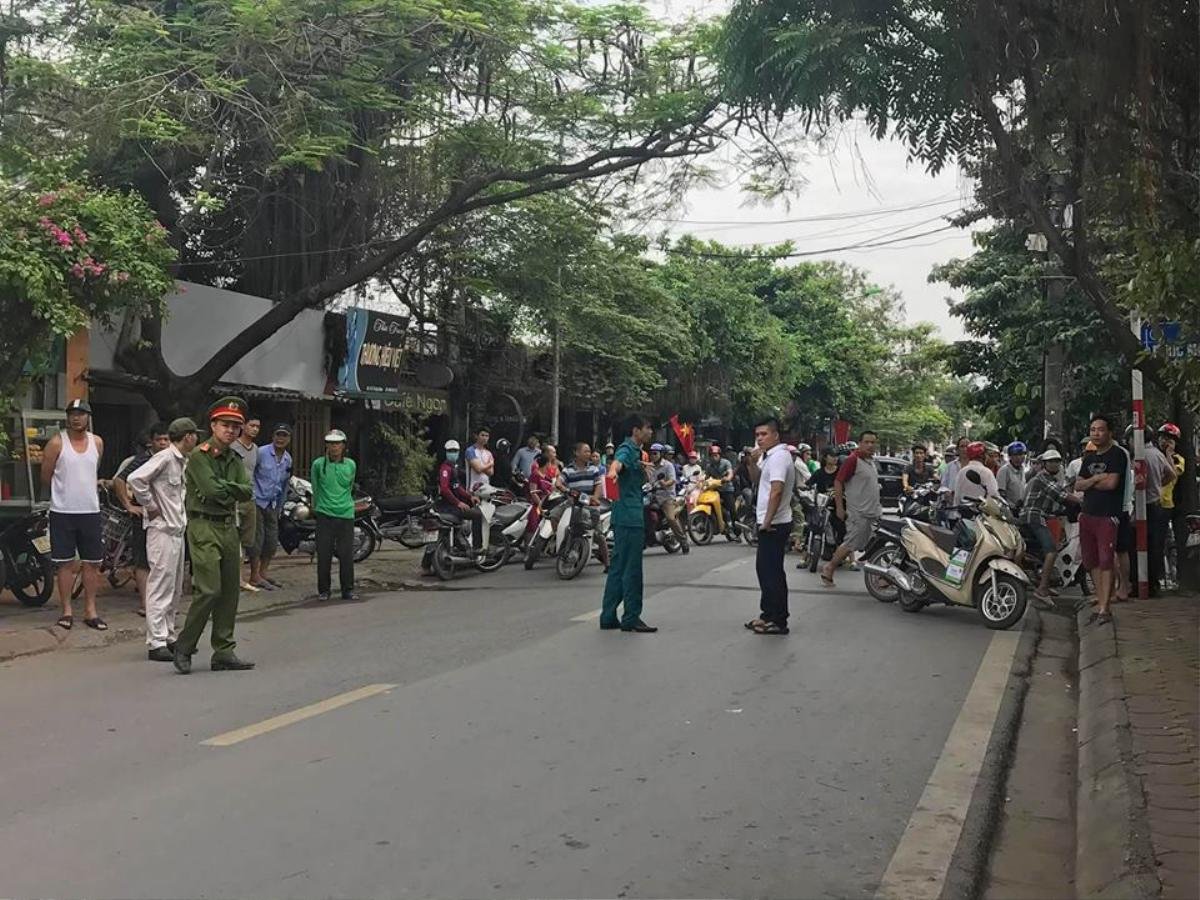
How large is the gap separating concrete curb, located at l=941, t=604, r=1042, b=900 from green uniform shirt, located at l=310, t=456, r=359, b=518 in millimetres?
6585

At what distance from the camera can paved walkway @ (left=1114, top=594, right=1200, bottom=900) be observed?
4.04 metres

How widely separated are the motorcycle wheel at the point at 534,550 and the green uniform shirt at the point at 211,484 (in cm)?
637

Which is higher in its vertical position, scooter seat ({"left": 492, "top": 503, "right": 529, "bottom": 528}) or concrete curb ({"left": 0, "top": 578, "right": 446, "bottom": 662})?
scooter seat ({"left": 492, "top": 503, "right": 529, "bottom": 528})

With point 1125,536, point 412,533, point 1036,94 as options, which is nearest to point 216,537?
point 1036,94

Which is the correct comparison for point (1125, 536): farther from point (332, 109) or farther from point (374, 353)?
point (374, 353)

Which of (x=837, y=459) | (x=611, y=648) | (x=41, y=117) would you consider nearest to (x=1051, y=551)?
(x=837, y=459)

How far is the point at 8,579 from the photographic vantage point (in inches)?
389

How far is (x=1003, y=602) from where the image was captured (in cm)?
948

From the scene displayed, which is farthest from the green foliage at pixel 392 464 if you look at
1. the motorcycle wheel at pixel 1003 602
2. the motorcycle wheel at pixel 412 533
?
the motorcycle wheel at pixel 1003 602

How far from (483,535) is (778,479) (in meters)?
5.44

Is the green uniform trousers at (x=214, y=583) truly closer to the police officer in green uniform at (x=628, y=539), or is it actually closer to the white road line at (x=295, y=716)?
the white road line at (x=295, y=716)

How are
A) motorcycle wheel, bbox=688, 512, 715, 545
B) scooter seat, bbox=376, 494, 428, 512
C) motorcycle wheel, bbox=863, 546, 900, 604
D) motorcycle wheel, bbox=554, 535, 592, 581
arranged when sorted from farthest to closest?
motorcycle wheel, bbox=688, 512, 715, 545
scooter seat, bbox=376, 494, 428, 512
motorcycle wheel, bbox=554, 535, 592, 581
motorcycle wheel, bbox=863, 546, 900, 604

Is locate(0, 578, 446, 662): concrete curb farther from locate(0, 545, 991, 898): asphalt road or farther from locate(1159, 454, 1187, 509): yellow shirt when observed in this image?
locate(1159, 454, 1187, 509): yellow shirt

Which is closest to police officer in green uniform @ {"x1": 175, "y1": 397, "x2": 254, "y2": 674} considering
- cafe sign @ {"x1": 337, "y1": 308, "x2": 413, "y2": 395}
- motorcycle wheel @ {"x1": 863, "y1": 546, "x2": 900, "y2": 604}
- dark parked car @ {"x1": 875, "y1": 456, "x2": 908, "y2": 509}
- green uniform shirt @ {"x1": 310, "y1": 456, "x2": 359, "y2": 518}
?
green uniform shirt @ {"x1": 310, "y1": 456, "x2": 359, "y2": 518}
